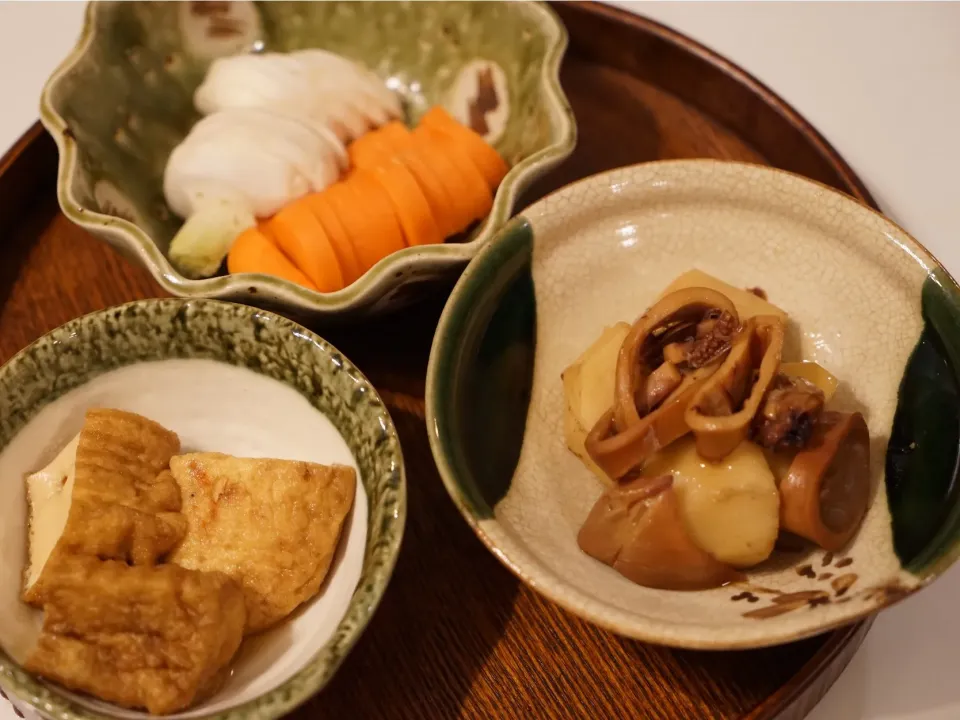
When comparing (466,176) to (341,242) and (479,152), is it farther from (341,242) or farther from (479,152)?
(341,242)

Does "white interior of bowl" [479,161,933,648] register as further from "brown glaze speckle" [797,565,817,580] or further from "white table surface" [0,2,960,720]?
"white table surface" [0,2,960,720]

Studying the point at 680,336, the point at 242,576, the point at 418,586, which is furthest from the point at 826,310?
the point at 242,576

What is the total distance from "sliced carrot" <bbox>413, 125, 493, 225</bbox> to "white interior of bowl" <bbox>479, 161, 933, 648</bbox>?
0.27 meters

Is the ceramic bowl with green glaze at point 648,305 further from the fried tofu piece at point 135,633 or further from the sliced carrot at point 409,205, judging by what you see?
the fried tofu piece at point 135,633

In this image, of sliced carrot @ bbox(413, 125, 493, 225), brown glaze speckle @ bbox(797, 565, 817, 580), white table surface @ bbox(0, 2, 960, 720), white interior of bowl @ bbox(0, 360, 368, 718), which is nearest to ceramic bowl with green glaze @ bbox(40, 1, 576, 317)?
sliced carrot @ bbox(413, 125, 493, 225)

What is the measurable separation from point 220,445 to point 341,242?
470 mm

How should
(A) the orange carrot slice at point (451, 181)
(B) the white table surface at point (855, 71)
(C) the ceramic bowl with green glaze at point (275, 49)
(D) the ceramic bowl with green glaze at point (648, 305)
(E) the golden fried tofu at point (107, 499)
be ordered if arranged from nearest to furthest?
1. (D) the ceramic bowl with green glaze at point (648, 305)
2. (E) the golden fried tofu at point (107, 499)
3. (C) the ceramic bowl with green glaze at point (275, 49)
4. (A) the orange carrot slice at point (451, 181)
5. (B) the white table surface at point (855, 71)

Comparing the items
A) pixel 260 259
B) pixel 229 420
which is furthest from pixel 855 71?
pixel 229 420

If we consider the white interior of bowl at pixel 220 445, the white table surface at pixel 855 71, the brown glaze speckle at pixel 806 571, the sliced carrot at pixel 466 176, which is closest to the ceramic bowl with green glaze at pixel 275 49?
the sliced carrot at pixel 466 176

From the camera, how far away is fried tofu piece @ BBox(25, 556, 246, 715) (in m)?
1.12

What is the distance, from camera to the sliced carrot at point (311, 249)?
1.56 metres

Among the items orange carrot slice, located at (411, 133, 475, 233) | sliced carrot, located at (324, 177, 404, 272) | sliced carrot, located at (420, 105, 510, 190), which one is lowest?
sliced carrot, located at (324, 177, 404, 272)

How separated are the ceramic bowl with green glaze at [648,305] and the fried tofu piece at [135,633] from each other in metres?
0.41

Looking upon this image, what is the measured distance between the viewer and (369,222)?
63.7 inches
